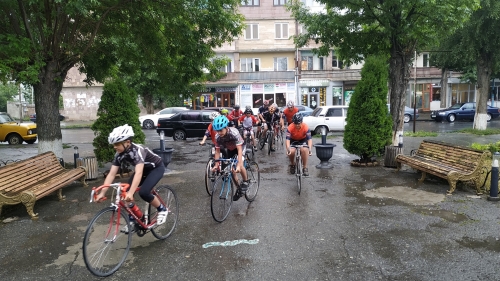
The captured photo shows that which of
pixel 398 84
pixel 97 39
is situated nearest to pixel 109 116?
pixel 97 39

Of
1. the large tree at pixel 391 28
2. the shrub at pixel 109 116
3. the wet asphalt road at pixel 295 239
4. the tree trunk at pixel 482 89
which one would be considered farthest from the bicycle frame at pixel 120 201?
the tree trunk at pixel 482 89

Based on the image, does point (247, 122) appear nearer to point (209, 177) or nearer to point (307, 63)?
point (209, 177)

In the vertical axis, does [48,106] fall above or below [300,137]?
above

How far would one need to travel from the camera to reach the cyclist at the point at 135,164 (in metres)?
4.51

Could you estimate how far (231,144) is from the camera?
674cm

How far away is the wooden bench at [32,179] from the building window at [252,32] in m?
33.3

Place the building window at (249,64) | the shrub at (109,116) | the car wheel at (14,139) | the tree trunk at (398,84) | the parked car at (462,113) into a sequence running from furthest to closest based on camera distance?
1. the building window at (249,64)
2. the parked car at (462,113)
3. the car wheel at (14,139)
4. the tree trunk at (398,84)
5. the shrub at (109,116)

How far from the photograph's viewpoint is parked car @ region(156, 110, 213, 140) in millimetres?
18938

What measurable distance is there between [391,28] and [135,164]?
31.4 ft

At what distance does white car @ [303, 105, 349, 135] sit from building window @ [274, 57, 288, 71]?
21.5 metres

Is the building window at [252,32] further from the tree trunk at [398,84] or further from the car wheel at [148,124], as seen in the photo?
the tree trunk at [398,84]

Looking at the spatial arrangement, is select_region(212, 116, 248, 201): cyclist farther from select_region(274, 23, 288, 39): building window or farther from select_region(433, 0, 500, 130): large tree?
select_region(274, 23, 288, 39): building window

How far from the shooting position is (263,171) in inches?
413

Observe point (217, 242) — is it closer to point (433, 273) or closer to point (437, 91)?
point (433, 273)
